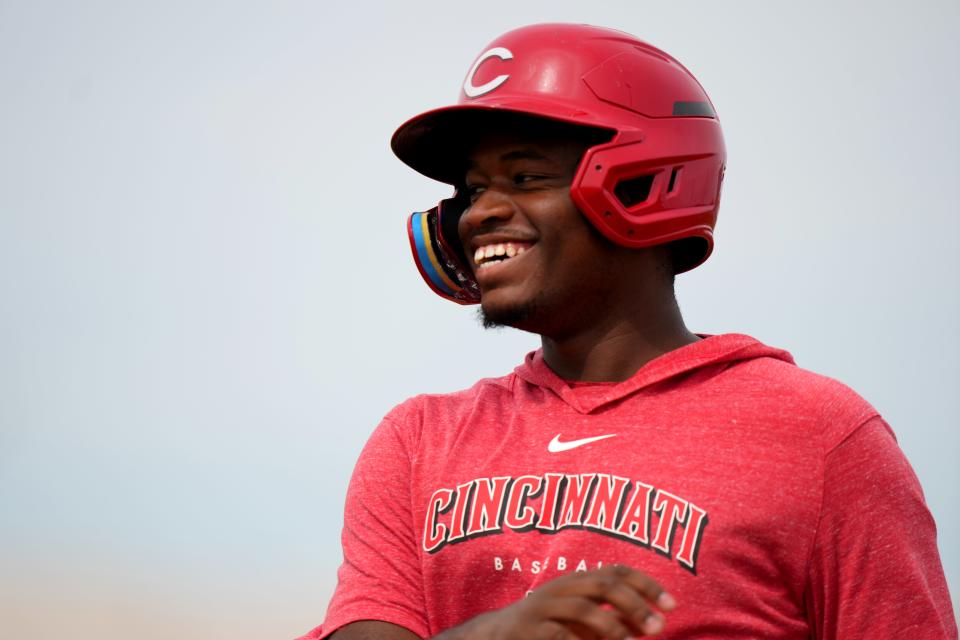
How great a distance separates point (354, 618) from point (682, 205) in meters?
0.84

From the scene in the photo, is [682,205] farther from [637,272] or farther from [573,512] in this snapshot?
[573,512]

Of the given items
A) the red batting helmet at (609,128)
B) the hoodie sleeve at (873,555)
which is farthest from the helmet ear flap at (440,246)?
the hoodie sleeve at (873,555)

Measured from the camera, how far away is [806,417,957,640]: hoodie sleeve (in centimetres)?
171

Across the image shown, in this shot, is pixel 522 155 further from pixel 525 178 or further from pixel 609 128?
pixel 609 128

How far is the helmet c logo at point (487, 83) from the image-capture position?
6.70 ft

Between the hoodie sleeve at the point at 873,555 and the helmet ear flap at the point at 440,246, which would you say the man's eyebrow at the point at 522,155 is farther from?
the hoodie sleeve at the point at 873,555

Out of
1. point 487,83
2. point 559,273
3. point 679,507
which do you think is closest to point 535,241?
point 559,273

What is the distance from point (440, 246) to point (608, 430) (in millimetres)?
481

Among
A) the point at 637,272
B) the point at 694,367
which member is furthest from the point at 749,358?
the point at 637,272

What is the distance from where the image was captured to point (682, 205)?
2.01 m

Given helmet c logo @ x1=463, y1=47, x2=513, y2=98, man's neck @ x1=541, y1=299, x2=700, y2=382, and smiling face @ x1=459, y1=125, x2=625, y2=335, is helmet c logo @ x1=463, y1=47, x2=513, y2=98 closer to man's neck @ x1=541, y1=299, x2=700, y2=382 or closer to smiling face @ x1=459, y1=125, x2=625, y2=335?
smiling face @ x1=459, y1=125, x2=625, y2=335

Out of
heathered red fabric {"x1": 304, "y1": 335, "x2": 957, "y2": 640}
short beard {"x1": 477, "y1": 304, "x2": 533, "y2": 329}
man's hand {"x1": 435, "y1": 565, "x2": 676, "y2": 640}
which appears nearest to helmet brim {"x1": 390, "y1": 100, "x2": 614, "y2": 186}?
Answer: short beard {"x1": 477, "y1": 304, "x2": 533, "y2": 329}

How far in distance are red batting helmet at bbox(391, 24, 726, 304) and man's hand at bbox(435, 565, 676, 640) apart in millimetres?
691

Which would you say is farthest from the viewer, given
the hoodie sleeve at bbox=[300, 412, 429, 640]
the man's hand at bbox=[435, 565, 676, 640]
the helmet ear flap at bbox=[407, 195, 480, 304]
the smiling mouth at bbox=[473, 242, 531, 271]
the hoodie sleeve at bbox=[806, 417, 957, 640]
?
the helmet ear flap at bbox=[407, 195, 480, 304]
